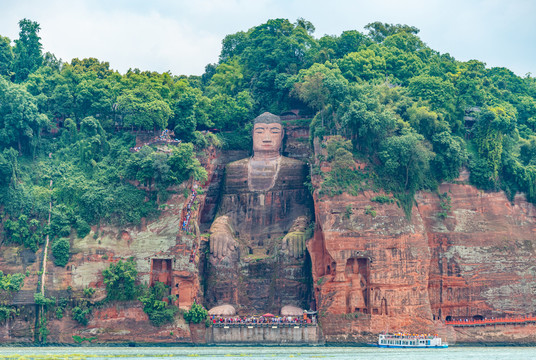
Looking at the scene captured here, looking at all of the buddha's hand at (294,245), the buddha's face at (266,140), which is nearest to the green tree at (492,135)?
the buddha's hand at (294,245)

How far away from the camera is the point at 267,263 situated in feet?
279

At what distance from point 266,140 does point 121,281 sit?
18177 millimetres

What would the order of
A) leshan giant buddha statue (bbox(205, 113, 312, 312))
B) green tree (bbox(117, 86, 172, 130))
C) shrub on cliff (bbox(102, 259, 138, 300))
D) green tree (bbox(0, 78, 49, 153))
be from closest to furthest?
shrub on cliff (bbox(102, 259, 138, 300))
leshan giant buddha statue (bbox(205, 113, 312, 312))
green tree (bbox(0, 78, 49, 153))
green tree (bbox(117, 86, 172, 130))

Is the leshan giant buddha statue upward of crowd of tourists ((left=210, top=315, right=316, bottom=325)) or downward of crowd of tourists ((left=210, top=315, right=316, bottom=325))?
upward

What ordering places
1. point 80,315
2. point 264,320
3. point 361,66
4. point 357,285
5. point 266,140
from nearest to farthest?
1. point 80,315
2. point 357,285
3. point 264,320
4. point 266,140
5. point 361,66

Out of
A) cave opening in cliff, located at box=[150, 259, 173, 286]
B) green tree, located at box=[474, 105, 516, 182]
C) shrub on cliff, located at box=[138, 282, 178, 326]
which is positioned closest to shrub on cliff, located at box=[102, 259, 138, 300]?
shrub on cliff, located at box=[138, 282, 178, 326]

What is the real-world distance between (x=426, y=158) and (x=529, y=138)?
13.5 metres

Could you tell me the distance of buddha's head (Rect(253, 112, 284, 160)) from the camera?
90188 mm

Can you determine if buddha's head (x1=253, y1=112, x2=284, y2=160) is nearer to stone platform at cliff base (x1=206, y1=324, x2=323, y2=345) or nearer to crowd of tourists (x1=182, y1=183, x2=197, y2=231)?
crowd of tourists (x1=182, y1=183, x2=197, y2=231)

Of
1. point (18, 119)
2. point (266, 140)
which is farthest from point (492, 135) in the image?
point (18, 119)

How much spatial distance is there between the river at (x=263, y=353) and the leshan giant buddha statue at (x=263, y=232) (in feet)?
20.6

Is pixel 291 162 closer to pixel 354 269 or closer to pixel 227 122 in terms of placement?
pixel 227 122

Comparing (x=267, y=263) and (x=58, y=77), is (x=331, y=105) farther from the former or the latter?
(x=58, y=77)

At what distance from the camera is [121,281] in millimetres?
80750
